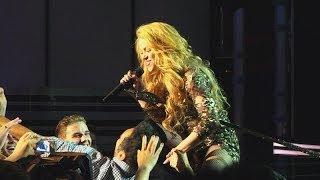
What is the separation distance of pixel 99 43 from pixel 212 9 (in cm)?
135

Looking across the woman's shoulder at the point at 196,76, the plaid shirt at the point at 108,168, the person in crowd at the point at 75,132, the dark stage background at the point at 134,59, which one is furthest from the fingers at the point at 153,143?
the dark stage background at the point at 134,59

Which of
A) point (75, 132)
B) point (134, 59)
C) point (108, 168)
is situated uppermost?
point (134, 59)

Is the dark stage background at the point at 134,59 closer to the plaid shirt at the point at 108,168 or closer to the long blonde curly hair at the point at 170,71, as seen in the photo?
the long blonde curly hair at the point at 170,71

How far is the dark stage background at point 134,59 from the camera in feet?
19.8

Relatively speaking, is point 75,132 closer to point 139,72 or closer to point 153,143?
point 139,72

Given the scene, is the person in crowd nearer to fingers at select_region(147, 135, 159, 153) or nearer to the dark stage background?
fingers at select_region(147, 135, 159, 153)

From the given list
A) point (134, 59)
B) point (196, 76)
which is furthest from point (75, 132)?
point (134, 59)

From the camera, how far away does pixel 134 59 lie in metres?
6.29

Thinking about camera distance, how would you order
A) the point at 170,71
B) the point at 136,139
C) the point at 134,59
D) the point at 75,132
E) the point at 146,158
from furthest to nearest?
1. the point at 134,59
2. the point at 75,132
3. the point at 170,71
4. the point at 136,139
5. the point at 146,158

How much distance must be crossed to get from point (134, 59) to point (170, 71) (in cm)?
241

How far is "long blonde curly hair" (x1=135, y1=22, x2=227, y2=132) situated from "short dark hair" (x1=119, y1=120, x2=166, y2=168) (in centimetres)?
15

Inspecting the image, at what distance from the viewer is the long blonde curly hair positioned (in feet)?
12.6

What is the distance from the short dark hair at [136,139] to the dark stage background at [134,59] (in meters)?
2.12

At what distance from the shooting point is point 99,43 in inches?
247
